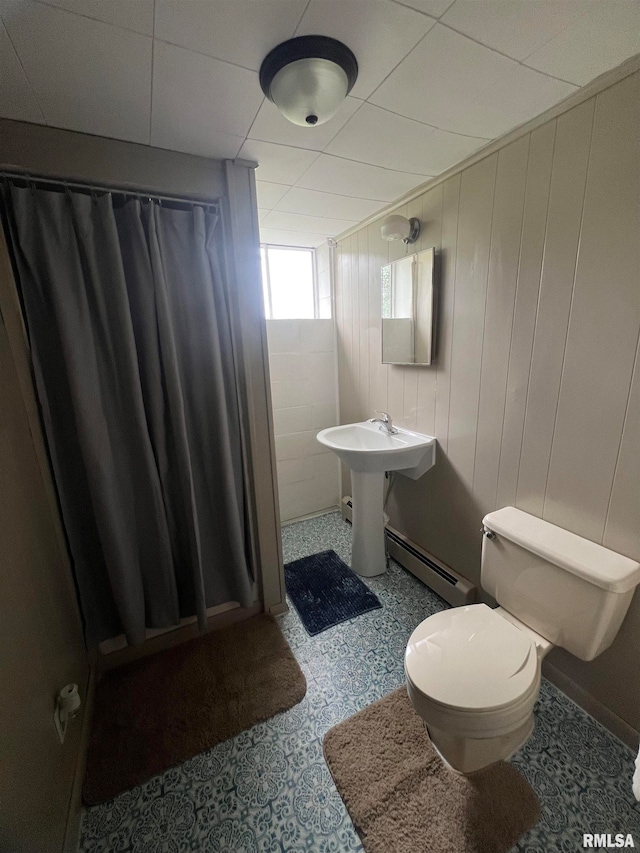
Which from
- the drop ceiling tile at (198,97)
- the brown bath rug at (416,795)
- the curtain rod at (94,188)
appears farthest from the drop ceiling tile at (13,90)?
the brown bath rug at (416,795)

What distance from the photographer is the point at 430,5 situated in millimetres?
788

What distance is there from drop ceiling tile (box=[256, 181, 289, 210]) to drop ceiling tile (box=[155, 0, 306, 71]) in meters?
0.76

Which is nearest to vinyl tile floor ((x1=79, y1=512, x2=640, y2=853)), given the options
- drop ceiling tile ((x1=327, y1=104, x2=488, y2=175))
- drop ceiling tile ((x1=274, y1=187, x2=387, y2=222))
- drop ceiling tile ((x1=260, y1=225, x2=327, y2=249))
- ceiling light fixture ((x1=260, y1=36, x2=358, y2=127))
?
ceiling light fixture ((x1=260, y1=36, x2=358, y2=127))

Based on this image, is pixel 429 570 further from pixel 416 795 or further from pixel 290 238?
pixel 290 238

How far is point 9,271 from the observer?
118 cm

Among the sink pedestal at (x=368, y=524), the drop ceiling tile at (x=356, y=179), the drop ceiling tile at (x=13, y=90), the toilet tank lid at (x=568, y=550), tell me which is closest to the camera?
the drop ceiling tile at (x=13, y=90)

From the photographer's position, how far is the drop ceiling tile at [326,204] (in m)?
1.78

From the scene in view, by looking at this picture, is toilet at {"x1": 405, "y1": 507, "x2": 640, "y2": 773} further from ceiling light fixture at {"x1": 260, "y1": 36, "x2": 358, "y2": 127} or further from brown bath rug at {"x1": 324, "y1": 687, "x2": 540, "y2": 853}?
ceiling light fixture at {"x1": 260, "y1": 36, "x2": 358, "y2": 127}

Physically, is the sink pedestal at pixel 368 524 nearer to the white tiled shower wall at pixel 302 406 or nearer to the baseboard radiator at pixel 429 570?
the baseboard radiator at pixel 429 570

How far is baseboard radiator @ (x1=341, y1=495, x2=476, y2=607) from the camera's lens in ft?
5.84

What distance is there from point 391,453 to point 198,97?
1586mm

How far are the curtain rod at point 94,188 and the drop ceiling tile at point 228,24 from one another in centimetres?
60

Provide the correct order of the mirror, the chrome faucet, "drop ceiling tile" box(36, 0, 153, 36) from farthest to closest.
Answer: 1. the chrome faucet
2. the mirror
3. "drop ceiling tile" box(36, 0, 153, 36)

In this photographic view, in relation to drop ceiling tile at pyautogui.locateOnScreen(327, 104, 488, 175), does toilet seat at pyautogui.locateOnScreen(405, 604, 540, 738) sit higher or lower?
lower
